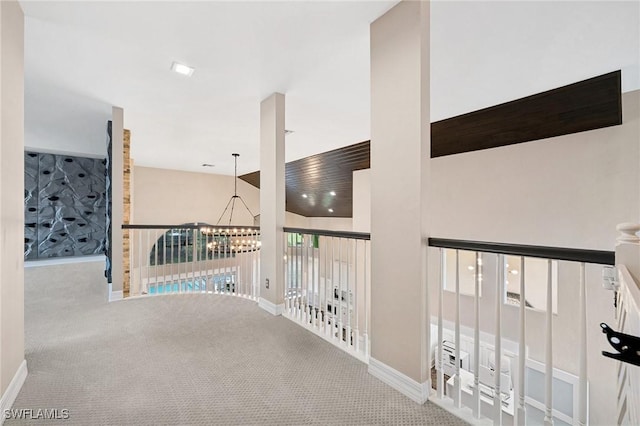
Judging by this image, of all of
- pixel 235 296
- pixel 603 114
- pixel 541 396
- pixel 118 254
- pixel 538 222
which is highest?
pixel 603 114

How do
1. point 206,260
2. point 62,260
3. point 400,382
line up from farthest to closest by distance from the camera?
point 62,260
point 206,260
point 400,382

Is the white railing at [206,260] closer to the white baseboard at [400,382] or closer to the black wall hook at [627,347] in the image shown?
the white baseboard at [400,382]

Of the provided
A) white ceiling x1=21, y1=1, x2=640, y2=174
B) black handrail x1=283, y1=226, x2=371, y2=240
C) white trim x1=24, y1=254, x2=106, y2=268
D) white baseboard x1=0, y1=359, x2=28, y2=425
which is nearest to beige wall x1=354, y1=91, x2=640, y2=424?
white ceiling x1=21, y1=1, x2=640, y2=174

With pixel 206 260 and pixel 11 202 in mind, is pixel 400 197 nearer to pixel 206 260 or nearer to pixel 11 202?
pixel 11 202

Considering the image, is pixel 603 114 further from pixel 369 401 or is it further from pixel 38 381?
pixel 38 381

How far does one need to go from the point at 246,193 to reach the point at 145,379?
8.43 m

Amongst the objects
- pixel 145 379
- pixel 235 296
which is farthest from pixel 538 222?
pixel 145 379

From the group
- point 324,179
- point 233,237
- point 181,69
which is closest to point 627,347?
point 181,69

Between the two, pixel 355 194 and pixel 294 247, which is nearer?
pixel 294 247

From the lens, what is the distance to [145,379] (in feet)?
6.00

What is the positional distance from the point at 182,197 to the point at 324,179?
4430 millimetres

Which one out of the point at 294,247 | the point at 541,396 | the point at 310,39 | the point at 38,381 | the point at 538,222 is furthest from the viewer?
the point at 541,396

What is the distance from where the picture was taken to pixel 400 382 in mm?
1749

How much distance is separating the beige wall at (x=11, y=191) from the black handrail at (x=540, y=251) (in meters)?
2.45
